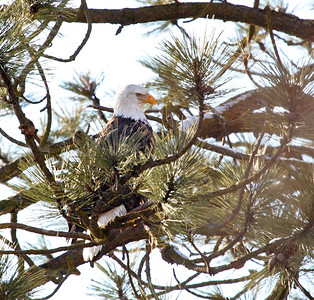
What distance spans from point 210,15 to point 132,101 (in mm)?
1183

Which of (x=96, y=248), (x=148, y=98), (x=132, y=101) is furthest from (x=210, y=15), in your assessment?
(x=96, y=248)

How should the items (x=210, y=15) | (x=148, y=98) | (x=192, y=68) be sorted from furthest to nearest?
(x=148, y=98) < (x=210, y=15) < (x=192, y=68)

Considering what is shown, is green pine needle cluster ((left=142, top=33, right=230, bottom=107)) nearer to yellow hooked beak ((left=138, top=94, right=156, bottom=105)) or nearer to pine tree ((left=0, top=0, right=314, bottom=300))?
pine tree ((left=0, top=0, right=314, bottom=300))

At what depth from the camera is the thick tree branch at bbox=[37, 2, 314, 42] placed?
127 inches

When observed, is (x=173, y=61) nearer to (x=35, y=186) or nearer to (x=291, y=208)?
(x=35, y=186)

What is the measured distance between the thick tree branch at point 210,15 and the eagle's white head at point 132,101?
910 millimetres

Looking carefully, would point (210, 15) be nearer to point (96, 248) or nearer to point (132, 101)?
point (132, 101)

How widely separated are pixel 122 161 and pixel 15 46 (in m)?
0.56

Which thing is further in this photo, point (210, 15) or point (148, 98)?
point (148, 98)

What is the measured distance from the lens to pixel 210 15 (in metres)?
3.25

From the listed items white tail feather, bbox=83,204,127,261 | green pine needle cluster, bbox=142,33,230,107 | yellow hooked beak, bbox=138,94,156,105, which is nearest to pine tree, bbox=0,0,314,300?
green pine needle cluster, bbox=142,33,230,107

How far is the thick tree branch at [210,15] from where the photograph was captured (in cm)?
322

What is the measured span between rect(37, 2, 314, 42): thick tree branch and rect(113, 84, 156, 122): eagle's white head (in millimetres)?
910

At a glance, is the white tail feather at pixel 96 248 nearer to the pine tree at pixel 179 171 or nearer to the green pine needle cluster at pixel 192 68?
the pine tree at pixel 179 171
